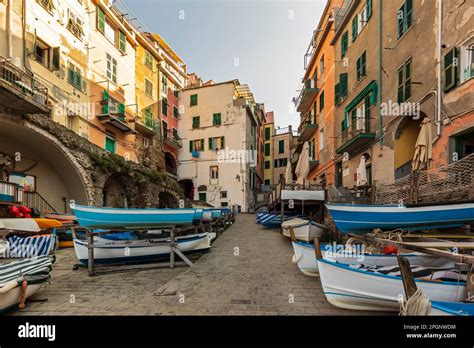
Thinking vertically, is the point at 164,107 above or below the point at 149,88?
below

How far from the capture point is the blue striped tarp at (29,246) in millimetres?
8516

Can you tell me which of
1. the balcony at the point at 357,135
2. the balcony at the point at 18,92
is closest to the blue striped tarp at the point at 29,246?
the balcony at the point at 18,92

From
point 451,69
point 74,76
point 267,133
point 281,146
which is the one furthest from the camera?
point 267,133

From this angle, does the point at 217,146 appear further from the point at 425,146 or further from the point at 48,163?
the point at 425,146

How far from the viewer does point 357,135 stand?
517 inches

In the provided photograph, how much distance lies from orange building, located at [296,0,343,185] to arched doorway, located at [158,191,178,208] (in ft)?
48.6

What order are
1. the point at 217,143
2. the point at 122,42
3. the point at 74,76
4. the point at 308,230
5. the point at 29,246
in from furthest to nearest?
the point at 217,143 → the point at 122,42 → the point at 74,76 → the point at 308,230 → the point at 29,246

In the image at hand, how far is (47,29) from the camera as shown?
14.4 metres

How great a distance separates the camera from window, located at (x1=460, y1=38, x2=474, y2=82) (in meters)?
7.66

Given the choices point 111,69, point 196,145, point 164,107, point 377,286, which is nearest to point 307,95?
point 196,145

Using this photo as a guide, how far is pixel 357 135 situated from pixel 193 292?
12.1 metres

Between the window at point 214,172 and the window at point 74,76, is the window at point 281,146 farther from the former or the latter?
the window at point 74,76
